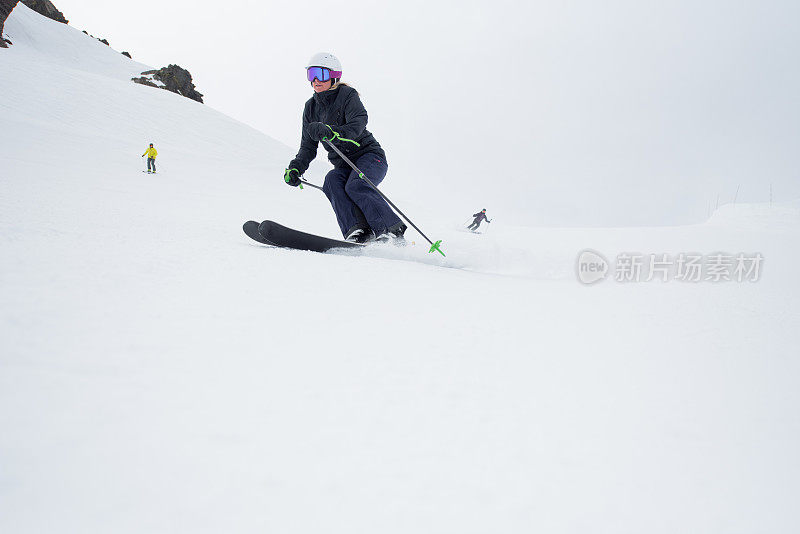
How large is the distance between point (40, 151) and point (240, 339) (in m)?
11.4

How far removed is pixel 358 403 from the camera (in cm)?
110

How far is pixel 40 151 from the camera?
9.48 meters

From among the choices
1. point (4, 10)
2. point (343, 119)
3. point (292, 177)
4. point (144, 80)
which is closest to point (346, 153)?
point (343, 119)

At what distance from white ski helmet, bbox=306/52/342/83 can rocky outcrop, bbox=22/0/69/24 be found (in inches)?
2157

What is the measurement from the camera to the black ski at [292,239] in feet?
11.7

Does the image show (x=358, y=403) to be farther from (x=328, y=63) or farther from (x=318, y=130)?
(x=328, y=63)

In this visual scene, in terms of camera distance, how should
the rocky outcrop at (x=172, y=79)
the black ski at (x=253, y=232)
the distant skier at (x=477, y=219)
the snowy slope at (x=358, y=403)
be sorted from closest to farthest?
the snowy slope at (x=358, y=403), the black ski at (x=253, y=232), the distant skier at (x=477, y=219), the rocky outcrop at (x=172, y=79)

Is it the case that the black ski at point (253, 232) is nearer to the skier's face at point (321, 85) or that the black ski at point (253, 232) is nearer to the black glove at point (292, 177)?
the black glove at point (292, 177)

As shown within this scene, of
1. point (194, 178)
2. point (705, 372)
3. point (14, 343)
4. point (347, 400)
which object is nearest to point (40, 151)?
point (194, 178)

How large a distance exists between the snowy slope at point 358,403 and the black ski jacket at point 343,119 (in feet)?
6.42

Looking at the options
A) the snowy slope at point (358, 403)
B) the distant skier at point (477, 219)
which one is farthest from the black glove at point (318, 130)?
the distant skier at point (477, 219)

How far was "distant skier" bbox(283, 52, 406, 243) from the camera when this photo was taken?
411cm

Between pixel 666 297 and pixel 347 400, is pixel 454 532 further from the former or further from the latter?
pixel 666 297

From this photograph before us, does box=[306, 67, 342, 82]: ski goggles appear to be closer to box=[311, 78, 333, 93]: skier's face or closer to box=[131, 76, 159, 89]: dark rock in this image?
box=[311, 78, 333, 93]: skier's face
